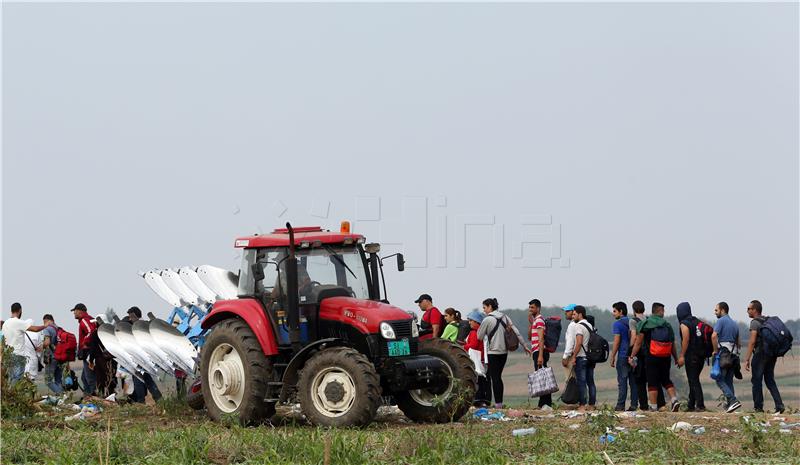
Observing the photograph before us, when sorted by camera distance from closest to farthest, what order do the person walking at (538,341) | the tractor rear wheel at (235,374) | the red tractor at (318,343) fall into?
the red tractor at (318,343), the tractor rear wheel at (235,374), the person walking at (538,341)

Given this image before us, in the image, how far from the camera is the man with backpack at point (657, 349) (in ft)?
53.7

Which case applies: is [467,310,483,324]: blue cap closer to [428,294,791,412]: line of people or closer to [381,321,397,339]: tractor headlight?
[428,294,791,412]: line of people

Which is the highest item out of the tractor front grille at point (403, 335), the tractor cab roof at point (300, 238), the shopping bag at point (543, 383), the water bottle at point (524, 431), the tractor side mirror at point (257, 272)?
the tractor cab roof at point (300, 238)

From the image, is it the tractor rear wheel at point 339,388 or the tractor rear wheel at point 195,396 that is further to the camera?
the tractor rear wheel at point 195,396

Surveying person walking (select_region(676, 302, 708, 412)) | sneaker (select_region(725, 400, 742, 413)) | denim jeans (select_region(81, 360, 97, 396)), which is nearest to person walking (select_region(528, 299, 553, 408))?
person walking (select_region(676, 302, 708, 412))

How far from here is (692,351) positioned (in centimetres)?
1639

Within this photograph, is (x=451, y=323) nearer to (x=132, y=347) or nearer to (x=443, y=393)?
(x=443, y=393)

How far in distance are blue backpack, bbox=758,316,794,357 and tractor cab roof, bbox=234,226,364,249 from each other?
216 inches

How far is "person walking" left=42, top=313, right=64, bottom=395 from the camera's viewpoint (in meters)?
20.0

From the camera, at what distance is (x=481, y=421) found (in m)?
14.2

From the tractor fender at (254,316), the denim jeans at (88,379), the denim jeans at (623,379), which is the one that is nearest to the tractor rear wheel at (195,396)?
the tractor fender at (254,316)

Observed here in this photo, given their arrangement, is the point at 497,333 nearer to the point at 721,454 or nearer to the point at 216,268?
the point at 216,268

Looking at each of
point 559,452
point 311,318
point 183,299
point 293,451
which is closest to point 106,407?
point 183,299

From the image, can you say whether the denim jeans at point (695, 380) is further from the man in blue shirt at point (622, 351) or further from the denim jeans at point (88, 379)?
the denim jeans at point (88, 379)
